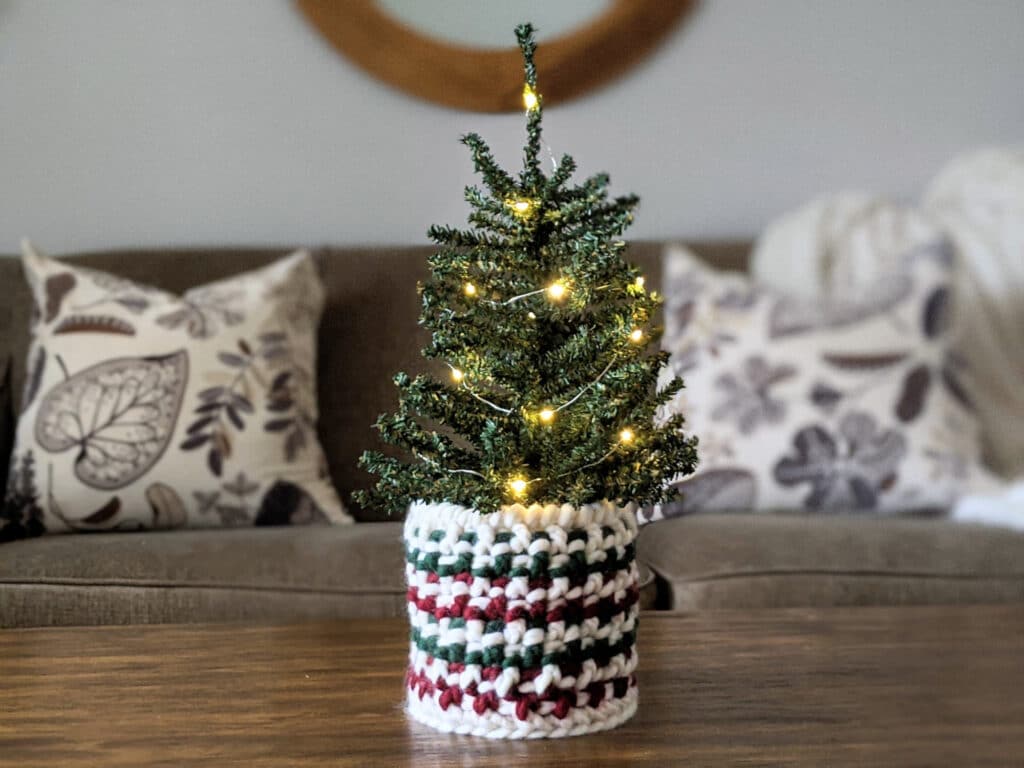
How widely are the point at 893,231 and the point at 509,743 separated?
153 centimetres

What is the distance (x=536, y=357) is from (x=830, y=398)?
1072 mm

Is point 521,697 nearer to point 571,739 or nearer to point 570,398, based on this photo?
point 571,739

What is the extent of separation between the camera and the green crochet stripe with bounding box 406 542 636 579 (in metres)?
0.59

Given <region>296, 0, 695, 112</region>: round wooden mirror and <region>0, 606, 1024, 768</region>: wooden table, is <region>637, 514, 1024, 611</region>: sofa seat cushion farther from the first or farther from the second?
<region>296, 0, 695, 112</region>: round wooden mirror

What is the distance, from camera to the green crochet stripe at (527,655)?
592 millimetres

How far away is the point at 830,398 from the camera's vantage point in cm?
160

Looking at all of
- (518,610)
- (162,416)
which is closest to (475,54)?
(162,416)

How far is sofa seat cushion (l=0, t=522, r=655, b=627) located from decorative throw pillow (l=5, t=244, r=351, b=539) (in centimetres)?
22

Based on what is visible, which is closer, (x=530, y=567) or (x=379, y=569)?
(x=530, y=567)

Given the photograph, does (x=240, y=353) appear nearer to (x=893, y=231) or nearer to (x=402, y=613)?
(x=402, y=613)

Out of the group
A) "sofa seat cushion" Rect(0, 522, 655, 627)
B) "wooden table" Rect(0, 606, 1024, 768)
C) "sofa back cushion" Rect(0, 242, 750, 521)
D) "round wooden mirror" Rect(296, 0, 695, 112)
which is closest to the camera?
"wooden table" Rect(0, 606, 1024, 768)

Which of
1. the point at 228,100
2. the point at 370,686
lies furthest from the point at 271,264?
the point at 370,686

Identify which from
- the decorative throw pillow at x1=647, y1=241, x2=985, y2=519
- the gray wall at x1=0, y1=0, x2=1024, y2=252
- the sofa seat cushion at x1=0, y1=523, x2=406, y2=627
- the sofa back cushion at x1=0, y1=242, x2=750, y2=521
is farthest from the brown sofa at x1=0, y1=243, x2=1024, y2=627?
the gray wall at x1=0, y1=0, x2=1024, y2=252

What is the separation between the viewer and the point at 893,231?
1892 mm
